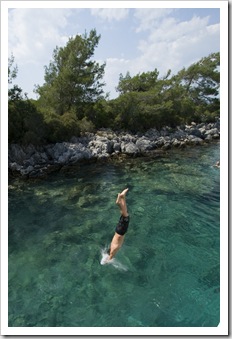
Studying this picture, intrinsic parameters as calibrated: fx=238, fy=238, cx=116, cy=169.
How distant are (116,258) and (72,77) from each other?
21.1 meters

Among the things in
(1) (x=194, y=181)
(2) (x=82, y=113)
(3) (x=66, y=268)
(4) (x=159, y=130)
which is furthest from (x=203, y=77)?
(3) (x=66, y=268)

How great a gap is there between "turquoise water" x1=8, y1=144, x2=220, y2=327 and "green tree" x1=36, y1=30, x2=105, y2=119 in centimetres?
1357

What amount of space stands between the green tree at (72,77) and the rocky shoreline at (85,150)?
14.5 ft

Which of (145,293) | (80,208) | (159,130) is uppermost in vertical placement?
(159,130)

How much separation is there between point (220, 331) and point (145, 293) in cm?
205

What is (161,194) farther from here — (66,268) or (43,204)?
(66,268)

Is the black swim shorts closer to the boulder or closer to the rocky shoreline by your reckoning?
the rocky shoreline

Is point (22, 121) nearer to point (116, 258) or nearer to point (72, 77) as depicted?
point (72, 77)

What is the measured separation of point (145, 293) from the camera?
5512 millimetres

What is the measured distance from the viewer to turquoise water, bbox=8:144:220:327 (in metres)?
5.07

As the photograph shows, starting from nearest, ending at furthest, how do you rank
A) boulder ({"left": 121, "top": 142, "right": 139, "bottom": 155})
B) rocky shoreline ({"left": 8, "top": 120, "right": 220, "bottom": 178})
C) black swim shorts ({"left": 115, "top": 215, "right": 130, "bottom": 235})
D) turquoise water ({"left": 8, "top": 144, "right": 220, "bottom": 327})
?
turquoise water ({"left": 8, "top": 144, "right": 220, "bottom": 327})
black swim shorts ({"left": 115, "top": 215, "right": 130, "bottom": 235})
rocky shoreline ({"left": 8, "top": 120, "right": 220, "bottom": 178})
boulder ({"left": 121, "top": 142, "right": 139, "bottom": 155})

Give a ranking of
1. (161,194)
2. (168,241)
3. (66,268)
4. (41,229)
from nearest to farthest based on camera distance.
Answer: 1. (66,268)
2. (168,241)
3. (41,229)
4. (161,194)

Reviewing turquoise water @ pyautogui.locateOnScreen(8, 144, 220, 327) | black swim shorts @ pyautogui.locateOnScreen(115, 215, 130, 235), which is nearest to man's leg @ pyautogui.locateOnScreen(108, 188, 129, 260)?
black swim shorts @ pyautogui.locateOnScreen(115, 215, 130, 235)

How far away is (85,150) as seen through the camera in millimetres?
19672
